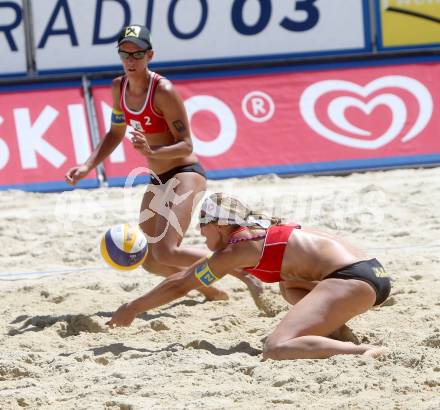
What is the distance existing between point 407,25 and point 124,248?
656cm

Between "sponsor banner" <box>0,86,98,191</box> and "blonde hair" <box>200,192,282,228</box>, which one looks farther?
"sponsor banner" <box>0,86,98,191</box>

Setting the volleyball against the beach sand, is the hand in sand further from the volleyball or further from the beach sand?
the beach sand

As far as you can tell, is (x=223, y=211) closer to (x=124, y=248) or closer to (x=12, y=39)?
(x=124, y=248)

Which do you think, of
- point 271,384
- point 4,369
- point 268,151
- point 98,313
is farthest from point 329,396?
point 268,151

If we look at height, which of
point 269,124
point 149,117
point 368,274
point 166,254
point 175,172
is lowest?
point 166,254

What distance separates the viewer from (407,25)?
1088 centimetres

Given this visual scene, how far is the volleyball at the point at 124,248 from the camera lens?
5410 mm

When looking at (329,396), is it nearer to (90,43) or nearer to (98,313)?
(98,313)

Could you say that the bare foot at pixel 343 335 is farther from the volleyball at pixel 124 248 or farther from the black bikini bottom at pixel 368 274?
the volleyball at pixel 124 248

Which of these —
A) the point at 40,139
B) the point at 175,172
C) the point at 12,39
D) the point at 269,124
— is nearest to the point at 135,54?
the point at 175,172

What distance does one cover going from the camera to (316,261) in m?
4.73

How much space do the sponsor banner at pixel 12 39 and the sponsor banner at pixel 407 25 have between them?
4088 millimetres

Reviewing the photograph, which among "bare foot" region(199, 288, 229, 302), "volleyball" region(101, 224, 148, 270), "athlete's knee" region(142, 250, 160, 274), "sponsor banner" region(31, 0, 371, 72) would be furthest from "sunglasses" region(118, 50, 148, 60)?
"sponsor banner" region(31, 0, 371, 72)

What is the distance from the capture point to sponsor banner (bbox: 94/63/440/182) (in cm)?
986
